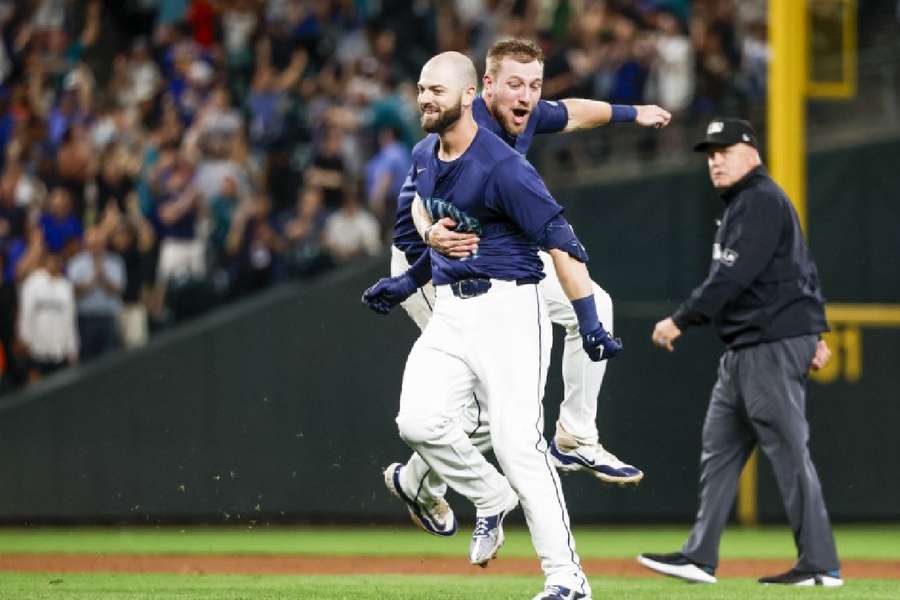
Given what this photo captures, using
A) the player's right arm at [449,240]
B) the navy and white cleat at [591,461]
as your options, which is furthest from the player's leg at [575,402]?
the player's right arm at [449,240]

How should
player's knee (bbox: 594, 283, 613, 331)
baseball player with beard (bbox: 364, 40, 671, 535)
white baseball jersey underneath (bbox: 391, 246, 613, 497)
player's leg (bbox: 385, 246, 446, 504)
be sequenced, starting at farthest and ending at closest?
white baseball jersey underneath (bbox: 391, 246, 613, 497) → player's leg (bbox: 385, 246, 446, 504) → player's knee (bbox: 594, 283, 613, 331) → baseball player with beard (bbox: 364, 40, 671, 535)

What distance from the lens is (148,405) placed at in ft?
41.1

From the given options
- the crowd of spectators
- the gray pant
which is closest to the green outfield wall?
the crowd of spectators

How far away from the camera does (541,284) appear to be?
7961mm

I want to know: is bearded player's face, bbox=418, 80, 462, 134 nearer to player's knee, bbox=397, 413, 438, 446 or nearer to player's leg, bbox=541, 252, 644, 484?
player's knee, bbox=397, 413, 438, 446

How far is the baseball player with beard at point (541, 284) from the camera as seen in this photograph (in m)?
7.36

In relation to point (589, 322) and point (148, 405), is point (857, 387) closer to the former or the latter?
point (148, 405)

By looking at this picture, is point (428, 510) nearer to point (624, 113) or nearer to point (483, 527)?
point (483, 527)

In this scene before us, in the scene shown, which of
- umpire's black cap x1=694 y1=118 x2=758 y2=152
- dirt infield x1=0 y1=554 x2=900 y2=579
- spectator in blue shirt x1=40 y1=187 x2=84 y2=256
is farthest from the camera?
spectator in blue shirt x1=40 y1=187 x2=84 y2=256

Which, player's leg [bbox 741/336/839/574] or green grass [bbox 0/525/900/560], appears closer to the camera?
player's leg [bbox 741/336/839/574]

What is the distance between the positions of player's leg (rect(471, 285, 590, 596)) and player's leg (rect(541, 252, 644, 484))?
1.08m

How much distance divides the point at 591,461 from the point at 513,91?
1793 millimetres

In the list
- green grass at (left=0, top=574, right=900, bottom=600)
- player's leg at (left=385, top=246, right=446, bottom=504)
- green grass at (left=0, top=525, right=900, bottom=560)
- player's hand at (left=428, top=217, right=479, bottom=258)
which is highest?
player's hand at (left=428, top=217, right=479, bottom=258)

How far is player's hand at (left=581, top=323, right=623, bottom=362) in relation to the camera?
677 centimetres
